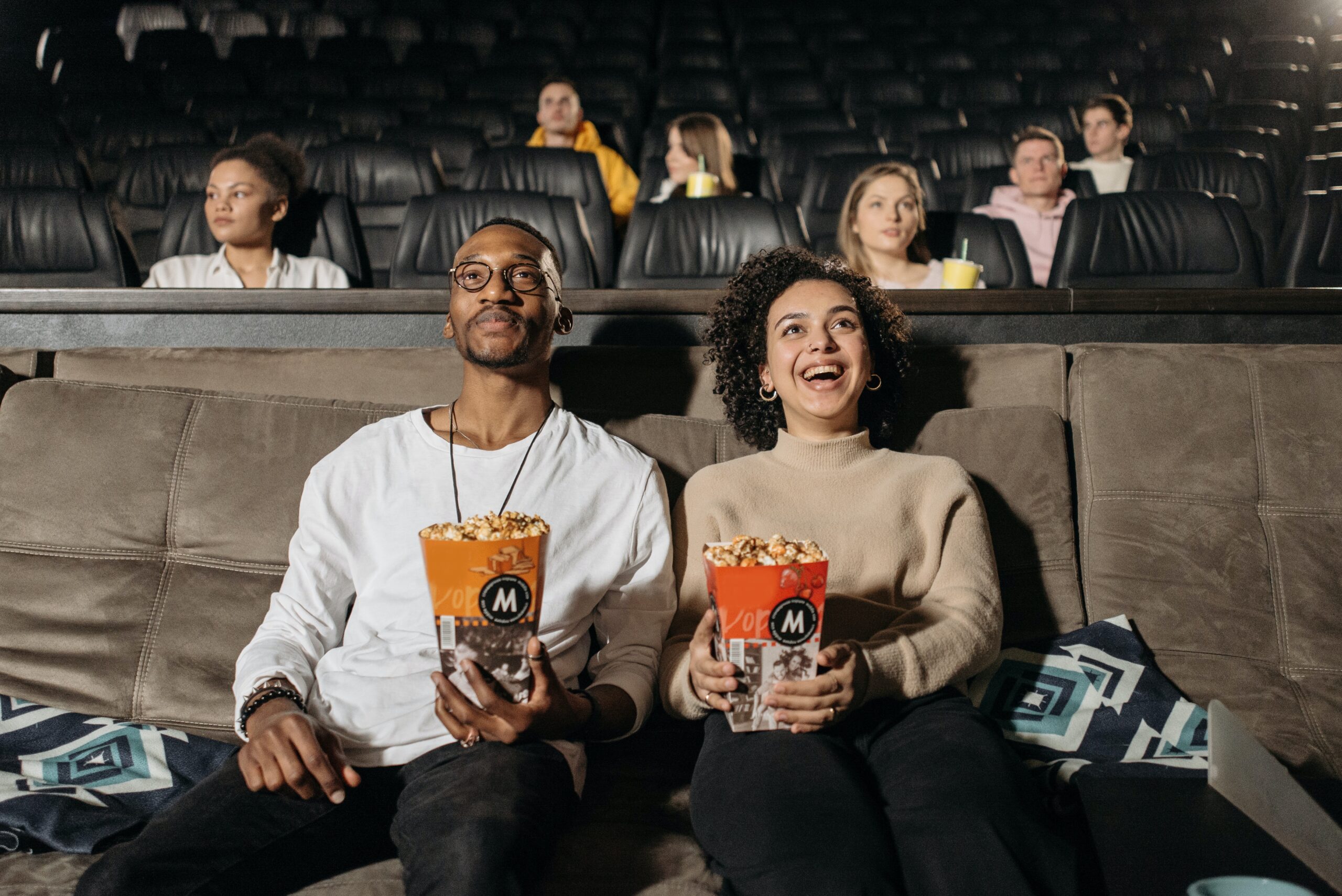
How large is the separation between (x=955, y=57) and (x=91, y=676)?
6.16 metres

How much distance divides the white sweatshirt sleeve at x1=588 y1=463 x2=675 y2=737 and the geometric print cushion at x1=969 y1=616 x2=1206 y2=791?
446mm

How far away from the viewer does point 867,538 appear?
1242 millimetres

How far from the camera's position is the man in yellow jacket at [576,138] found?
390 cm

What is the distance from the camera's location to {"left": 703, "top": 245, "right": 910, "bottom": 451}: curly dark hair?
1461mm

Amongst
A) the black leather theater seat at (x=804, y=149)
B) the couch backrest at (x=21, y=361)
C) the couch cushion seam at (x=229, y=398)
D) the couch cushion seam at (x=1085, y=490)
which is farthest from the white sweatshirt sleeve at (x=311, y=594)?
the black leather theater seat at (x=804, y=149)

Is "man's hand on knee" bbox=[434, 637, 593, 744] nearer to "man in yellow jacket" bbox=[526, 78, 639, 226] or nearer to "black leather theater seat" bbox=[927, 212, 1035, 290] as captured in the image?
"black leather theater seat" bbox=[927, 212, 1035, 290]

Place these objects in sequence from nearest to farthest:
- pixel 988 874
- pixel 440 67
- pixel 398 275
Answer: pixel 988 874, pixel 398 275, pixel 440 67

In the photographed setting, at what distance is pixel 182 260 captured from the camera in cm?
243

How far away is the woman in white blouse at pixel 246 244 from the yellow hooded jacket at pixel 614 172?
1588 mm

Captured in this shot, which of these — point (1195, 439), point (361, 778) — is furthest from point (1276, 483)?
point (361, 778)

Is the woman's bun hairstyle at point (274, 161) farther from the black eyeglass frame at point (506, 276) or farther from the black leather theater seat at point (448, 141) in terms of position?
the black leather theater seat at point (448, 141)

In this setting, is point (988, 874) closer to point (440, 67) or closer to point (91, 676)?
point (91, 676)

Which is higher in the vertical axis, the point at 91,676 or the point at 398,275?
the point at 398,275

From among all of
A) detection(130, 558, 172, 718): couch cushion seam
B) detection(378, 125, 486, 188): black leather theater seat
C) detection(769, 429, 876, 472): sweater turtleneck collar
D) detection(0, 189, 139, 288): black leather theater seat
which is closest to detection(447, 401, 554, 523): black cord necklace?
detection(769, 429, 876, 472): sweater turtleneck collar
